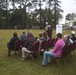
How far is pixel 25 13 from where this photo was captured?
5262 cm

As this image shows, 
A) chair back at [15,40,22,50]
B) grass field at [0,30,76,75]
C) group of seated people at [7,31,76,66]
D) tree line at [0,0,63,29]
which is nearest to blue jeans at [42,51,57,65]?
group of seated people at [7,31,76,66]

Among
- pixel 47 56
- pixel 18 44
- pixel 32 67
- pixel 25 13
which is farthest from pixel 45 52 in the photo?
pixel 25 13

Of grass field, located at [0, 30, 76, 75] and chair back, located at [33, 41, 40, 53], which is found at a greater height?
chair back, located at [33, 41, 40, 53]

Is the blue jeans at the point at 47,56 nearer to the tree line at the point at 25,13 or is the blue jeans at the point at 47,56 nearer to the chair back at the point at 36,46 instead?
the chair back at the point at 36,46

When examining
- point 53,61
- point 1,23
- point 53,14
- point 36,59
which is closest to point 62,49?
point 53,61

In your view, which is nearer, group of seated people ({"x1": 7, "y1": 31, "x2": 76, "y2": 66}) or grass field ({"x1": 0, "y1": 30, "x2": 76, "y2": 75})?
grass field ({"x1": 0, "y1": 30, "x2": 76, "y2": 75})

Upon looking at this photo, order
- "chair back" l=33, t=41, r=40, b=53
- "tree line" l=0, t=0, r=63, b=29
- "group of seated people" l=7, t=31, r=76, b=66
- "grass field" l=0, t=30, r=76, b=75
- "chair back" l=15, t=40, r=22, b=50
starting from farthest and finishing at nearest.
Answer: "tree line" l=0, t=0, r=63, b=29, "chair back" l=15, t=40, r=22, b=50, "chair back" l=33, t=41, r=40, b=53, "group of seated people" l=7, t=31, r=76, b=66, "grass field" l=0, t=30, r=76, b=75

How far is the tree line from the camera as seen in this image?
5153 cm

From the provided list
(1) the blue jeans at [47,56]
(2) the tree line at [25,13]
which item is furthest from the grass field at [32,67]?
(2) the tree line at [25,13]

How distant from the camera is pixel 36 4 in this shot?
2135 inches

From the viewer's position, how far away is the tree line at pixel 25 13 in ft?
169

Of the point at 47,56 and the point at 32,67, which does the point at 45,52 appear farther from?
the point at 32,67

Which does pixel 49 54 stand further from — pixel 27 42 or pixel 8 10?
pixel 8 10

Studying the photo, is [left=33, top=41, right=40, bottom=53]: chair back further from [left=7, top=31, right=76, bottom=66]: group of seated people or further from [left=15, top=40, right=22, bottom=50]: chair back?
[left=15, top=40, right=22, bottom=50]: chair back
